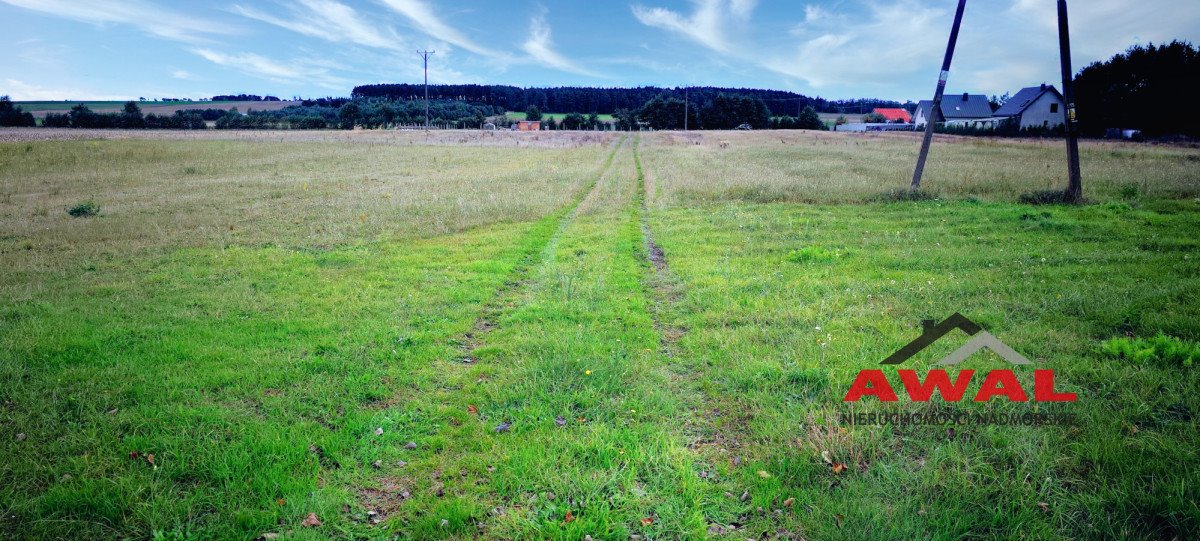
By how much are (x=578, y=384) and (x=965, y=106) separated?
129 m

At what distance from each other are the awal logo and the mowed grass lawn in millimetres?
172

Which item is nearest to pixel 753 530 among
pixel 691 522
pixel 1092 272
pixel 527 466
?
pixel 691 522

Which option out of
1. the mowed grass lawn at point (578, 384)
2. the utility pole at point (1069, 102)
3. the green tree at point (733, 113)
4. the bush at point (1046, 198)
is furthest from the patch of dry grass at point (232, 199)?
the green tree at point (733, 113)

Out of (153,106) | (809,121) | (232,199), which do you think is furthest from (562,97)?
(232,199)

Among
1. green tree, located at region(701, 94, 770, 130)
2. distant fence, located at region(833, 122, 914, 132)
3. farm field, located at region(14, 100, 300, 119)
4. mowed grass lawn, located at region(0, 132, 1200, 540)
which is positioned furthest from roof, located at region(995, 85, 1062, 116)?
farm field, located at region(14, 100, 300, 119)

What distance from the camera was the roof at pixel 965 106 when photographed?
104 meters

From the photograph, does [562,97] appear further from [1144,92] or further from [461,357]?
[461,357]

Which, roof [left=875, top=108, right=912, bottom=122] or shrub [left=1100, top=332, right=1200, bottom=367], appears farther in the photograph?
roof [left=875, top=108, right=912, bottom=122]

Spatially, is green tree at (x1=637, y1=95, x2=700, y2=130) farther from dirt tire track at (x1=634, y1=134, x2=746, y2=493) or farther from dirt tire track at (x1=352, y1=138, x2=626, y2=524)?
dirt tire track at (x1=634, y1=134, x2=746, y2=493)

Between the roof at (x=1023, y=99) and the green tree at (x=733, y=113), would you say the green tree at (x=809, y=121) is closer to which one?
the green tree at (x=733, y=113)

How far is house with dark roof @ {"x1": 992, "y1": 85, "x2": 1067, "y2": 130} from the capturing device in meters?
79.6

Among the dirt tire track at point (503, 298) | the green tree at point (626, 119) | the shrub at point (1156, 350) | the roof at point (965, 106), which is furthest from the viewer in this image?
the green tree at point (626, 119)

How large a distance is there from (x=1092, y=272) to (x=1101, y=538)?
819 centimetres

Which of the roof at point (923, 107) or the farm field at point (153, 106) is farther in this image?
the roof at point (923, 107)
